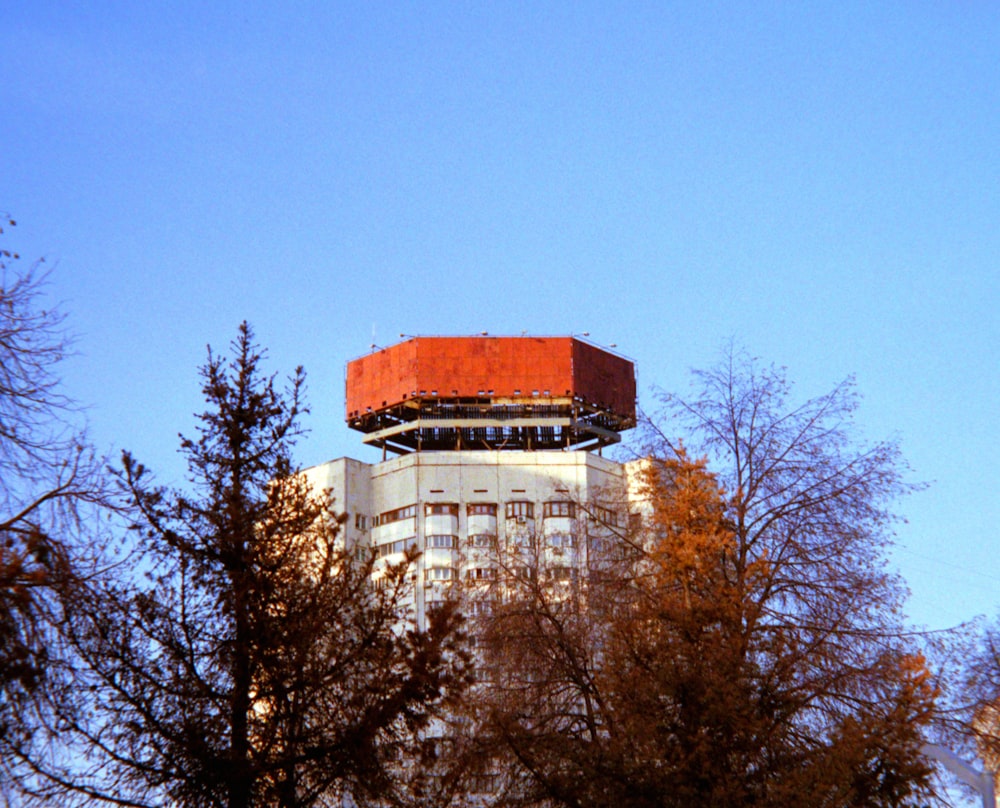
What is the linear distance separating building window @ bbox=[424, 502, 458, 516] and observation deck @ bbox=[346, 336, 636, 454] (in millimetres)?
5463

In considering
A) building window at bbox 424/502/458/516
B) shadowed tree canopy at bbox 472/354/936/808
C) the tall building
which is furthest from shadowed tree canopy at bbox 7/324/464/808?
building window at bbox 424/502/458/516

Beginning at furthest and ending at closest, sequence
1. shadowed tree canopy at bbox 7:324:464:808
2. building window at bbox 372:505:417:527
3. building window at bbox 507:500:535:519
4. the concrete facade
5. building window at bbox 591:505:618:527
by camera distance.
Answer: building window at bbox 372:505:417:527, the concrete facade, building window at bbox 507:500:535:519, building window at bbox 591:505:618:527, shadowed tree canopy at bbox 7:324:464:808

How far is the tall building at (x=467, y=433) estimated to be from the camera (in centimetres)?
11344

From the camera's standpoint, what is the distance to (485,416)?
114 meters

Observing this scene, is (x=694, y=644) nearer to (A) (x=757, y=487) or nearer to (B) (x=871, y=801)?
(B) (x=871, y=801)

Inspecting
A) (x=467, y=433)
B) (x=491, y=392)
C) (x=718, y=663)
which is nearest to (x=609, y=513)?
(x=718, y=663)

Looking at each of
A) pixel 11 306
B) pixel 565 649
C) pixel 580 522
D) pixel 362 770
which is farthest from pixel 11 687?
pixel 580 522

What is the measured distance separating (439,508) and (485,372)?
45.2 ft

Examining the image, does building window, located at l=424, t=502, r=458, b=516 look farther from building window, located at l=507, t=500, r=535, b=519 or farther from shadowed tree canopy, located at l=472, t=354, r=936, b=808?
shadowed tree canopy, located at l=472, t=354, r=936, b=808

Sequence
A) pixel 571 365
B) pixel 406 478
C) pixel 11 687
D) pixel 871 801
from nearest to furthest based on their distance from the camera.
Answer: pixel 11 687 < pixel 871 801 < pixel 571 365 < pixel 406 478

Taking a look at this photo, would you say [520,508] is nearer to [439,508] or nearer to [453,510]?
[453,510]

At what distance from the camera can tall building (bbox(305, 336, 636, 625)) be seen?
113438 millimetres

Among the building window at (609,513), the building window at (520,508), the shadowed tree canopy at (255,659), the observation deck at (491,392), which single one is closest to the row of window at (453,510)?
the building window at (520,508)

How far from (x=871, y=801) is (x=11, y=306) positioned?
49.8 feet
